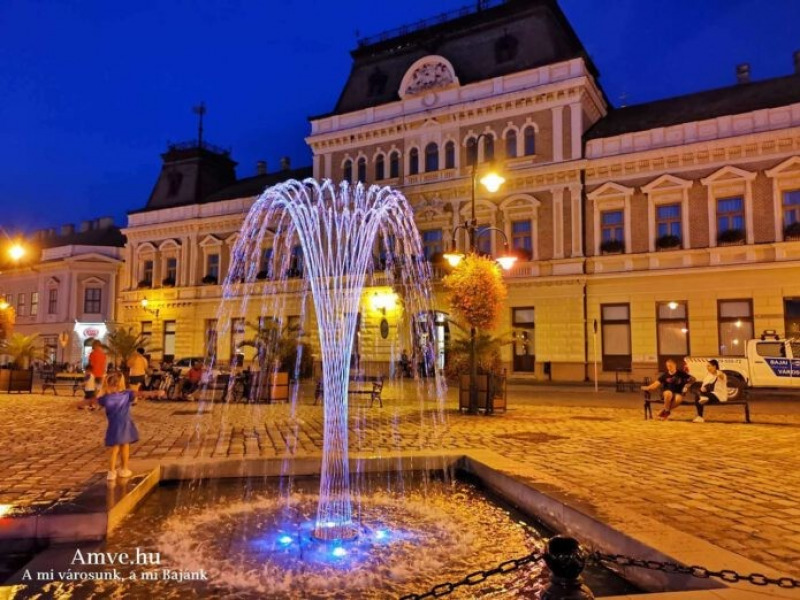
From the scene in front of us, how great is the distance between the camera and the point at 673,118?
29.3 m

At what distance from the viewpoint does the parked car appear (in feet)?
71.1

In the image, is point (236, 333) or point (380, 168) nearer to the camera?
point (380, 168)

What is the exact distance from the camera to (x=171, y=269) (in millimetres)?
43969

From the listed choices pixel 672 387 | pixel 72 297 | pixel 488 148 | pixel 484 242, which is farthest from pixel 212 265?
pixel 672 387

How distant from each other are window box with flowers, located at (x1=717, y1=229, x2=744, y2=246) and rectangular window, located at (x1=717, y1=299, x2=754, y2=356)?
252 cm

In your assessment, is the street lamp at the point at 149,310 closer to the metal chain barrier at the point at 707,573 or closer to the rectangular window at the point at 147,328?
the rectangular window at the point at 147,328

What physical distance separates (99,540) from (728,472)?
765 centimetres

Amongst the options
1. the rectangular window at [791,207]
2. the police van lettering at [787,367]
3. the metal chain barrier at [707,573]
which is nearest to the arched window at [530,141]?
the rectangular window at [791,207]

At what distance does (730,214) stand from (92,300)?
151 feet

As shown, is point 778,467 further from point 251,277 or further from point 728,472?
Result: point 251,277

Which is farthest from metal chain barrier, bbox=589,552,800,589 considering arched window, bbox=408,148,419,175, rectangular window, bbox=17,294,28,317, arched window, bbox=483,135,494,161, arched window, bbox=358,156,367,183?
rectangular window, bbox=17,294,28,317

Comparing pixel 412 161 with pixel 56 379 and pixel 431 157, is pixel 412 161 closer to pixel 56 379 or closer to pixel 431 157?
pixel 431 157

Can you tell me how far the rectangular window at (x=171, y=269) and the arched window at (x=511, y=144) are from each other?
81.8 feet

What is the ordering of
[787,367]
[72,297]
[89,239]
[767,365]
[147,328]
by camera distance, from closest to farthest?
1. [787,367]
2. [767,365]
3. [147,328]
4. [72,297]
5. [89,239]
